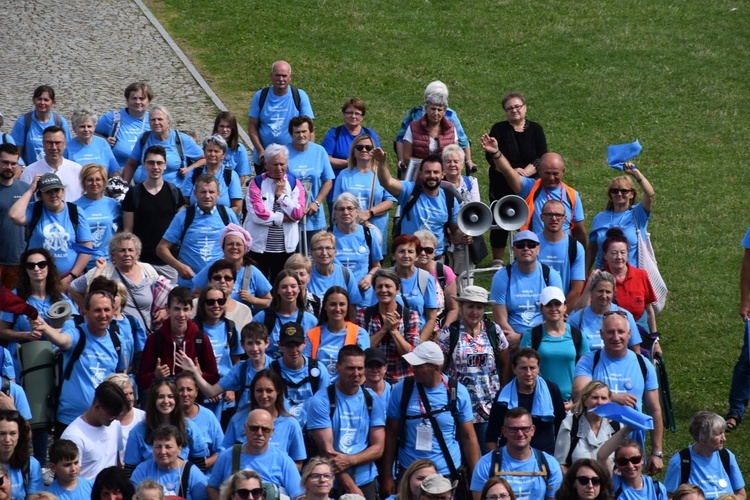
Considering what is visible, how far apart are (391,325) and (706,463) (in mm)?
2981

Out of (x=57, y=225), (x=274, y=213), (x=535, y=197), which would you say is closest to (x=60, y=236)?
(x=57, y=225)

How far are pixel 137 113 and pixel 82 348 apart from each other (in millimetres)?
5055

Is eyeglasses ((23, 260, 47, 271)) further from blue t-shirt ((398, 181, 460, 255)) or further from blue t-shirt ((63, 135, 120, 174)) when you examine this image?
blue t-shirt ((398, 181, 460, 255))

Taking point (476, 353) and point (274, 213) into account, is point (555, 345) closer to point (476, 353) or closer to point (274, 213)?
point (476, 353)

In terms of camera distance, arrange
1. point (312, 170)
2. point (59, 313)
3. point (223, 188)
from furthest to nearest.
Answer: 1. point (312, 170)
2. point (223, 188)
3. point (59, 313)

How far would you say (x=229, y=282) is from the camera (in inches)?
491

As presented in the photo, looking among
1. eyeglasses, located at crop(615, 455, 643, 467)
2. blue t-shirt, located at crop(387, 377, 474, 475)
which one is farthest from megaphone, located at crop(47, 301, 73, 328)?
eyeglasses, located at crop(615, 455, 643, 467)

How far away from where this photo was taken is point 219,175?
15.0 m

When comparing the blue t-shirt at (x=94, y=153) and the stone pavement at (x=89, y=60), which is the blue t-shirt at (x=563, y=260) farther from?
the stone pavement at (x=89, y=60)

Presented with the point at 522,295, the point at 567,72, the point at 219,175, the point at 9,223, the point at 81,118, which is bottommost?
the point at 522,295

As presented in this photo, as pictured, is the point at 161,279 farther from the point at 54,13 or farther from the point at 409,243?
the point at 54,13

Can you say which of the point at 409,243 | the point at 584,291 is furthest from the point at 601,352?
the point at 409,243

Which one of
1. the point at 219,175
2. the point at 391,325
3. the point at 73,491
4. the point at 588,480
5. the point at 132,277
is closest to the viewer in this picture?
the point at 588,480

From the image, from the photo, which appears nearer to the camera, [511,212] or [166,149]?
[511,212]
